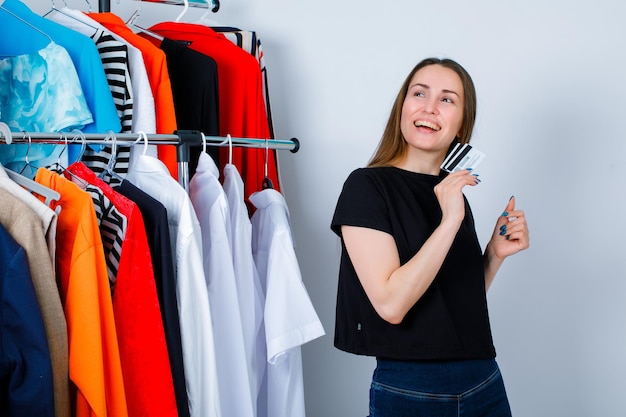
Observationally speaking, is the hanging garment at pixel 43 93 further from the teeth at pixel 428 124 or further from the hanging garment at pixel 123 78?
the teeth at pixel 428 124

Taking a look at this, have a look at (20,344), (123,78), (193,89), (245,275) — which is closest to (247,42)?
(193,89)

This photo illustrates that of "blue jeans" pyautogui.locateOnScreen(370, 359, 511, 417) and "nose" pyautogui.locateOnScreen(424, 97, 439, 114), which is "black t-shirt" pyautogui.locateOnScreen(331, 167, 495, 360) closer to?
"blue jeans" pyautogui.locateOnScreen(370, 359, 511, 417)

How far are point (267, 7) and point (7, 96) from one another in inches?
41.2

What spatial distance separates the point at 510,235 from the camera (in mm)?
1743

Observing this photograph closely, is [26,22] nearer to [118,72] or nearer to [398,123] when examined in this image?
[118,72]

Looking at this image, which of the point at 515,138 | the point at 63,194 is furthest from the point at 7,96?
the point at 515,138

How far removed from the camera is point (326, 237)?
96.5 inches

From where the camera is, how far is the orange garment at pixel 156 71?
5.56 feet

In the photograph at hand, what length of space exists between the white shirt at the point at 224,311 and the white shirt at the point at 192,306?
0.10 metres

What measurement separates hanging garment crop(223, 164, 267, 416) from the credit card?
1.52 feet

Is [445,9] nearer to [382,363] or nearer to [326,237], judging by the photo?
[326,237]

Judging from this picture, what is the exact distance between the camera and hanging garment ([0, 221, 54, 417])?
1.09 meters

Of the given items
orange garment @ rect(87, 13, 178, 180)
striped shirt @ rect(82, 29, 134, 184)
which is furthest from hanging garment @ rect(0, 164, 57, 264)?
orange garment @ rect(87, 13, 178, 180)

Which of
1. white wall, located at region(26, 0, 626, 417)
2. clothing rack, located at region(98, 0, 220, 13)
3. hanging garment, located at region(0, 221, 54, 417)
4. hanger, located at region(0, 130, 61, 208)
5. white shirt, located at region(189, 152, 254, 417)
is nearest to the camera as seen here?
hanging garment, located at region(0, 221, 54, 417)
